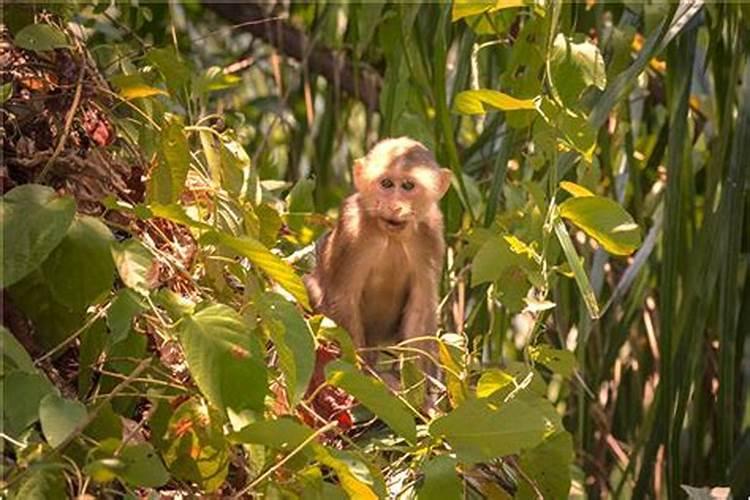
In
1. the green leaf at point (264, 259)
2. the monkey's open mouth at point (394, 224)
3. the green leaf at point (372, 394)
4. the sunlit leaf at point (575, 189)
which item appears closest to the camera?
the green leaf at point (264, 259)

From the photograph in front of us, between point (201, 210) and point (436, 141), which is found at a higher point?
point (201, 210)

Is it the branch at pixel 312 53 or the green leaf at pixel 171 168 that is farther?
the branch at pixel 312 53

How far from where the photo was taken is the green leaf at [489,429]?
131 inches

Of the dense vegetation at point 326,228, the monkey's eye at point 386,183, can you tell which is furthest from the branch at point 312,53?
the monkey's eye at point 386,183

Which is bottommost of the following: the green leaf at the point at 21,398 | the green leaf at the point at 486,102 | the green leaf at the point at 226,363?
the green leaf at the point at 21,398

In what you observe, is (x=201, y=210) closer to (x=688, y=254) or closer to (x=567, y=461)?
(x=567, y=461)

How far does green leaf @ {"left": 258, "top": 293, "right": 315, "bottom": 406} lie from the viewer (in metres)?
3.13

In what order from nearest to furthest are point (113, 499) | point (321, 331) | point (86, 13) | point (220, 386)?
point (220, 386)
point (113, 499)
point (321, 331)
point (86, 13)

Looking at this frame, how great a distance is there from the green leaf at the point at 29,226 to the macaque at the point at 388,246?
7.52ft

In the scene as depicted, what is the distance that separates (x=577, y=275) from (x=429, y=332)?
5.12 ft

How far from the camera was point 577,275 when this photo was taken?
3.80 m

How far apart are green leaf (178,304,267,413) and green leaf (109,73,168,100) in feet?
3.24

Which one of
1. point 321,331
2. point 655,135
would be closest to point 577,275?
point 321,331

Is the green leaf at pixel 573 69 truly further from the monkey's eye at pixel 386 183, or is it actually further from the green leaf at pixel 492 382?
the monkey's eye at pixel 386 183
